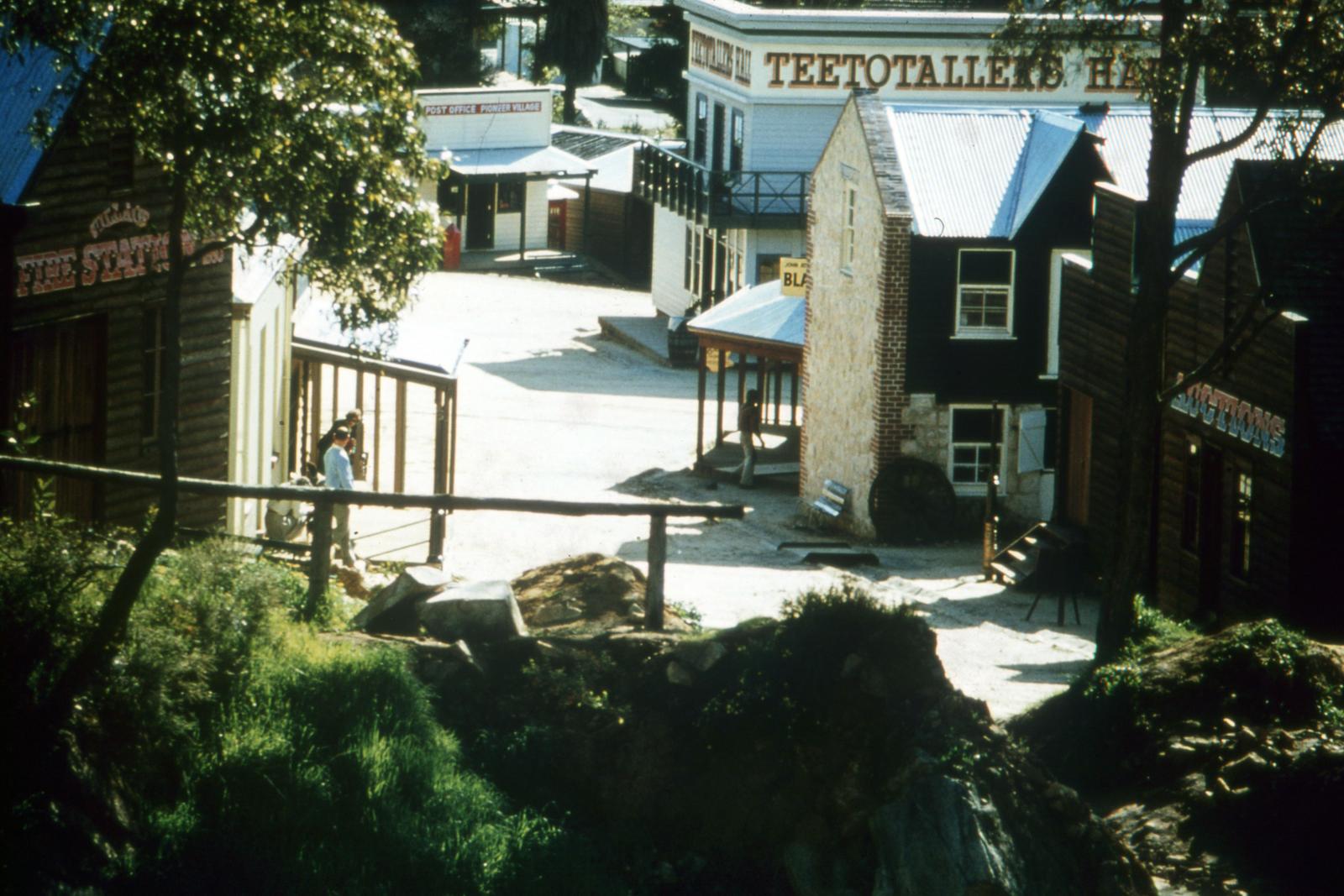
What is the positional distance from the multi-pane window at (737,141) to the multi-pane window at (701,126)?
83.3 inches

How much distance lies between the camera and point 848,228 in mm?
31391

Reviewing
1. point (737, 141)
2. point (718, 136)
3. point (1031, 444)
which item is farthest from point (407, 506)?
point (718, 136)

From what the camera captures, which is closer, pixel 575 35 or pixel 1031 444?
pixel 1031 444

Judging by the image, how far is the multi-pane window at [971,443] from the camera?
3078 cm

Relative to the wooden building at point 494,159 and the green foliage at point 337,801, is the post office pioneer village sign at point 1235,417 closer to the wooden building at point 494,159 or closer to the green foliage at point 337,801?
the green foliage at point 337,801

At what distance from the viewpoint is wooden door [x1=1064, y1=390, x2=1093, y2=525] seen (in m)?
27.0

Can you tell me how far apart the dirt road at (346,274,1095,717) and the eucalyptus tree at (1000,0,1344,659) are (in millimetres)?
2275

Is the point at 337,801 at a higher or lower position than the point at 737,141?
lower

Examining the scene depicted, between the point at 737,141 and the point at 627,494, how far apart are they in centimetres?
1685

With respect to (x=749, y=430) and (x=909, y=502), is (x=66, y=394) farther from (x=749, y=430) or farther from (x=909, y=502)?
(x=749, y=430)

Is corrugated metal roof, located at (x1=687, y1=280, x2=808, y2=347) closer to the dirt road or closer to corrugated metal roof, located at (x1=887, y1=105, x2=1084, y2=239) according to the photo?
the dirt road

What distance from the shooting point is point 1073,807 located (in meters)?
11.8

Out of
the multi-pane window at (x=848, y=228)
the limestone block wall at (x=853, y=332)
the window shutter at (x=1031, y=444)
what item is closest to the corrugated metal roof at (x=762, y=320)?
the limestone block wall at (x=853, y=332)

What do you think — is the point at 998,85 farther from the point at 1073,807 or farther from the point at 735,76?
the point at 1073,807
